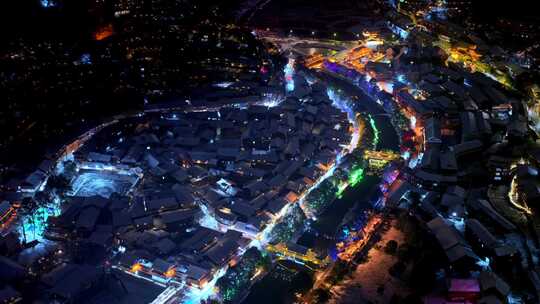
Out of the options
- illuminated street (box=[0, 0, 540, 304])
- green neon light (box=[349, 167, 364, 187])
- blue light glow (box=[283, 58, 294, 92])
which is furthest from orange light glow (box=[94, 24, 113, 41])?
green neon light (box=[349, 167, 364, 187])

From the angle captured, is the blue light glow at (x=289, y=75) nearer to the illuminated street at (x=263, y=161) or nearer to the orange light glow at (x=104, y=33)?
the illuminated street at (x=263, y=161)

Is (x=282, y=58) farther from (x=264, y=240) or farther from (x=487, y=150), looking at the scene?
(x=264, y=240)

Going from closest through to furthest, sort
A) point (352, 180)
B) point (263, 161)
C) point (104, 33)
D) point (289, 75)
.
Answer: point (352, 180) → point (263, 161) → point (289, 75) → point (104, 33)

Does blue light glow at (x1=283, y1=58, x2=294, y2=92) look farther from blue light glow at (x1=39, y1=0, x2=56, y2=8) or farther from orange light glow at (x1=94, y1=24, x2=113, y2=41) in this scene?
blue light glow at (x1=39, y1=0, x2=56, y2=8)

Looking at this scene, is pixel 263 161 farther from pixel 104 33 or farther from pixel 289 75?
pixel 104 33

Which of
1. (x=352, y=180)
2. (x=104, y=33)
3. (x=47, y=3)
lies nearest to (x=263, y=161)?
(x=352, y=180)

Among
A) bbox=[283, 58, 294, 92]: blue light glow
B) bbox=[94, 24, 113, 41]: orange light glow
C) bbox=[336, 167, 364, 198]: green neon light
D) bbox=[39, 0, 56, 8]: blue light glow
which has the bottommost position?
bbox=[336, 167, 364, 198]: green neon light

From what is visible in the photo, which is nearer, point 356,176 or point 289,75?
point 356,176

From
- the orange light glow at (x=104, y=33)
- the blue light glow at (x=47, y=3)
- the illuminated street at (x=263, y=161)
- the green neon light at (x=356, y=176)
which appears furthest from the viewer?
the blue light glow at (x=47, y=3)

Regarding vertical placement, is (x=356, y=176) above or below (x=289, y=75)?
below

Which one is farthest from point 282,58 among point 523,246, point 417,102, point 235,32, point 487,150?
point 523,246

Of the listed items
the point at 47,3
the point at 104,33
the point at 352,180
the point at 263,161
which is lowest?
the point at 352,180

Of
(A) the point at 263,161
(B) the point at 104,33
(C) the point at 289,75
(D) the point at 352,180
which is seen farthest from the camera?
(B) the point at 104,33

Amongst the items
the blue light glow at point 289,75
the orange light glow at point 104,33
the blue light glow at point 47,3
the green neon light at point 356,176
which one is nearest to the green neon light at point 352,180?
the green neon light at point 356,176
